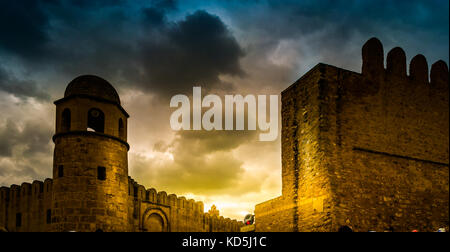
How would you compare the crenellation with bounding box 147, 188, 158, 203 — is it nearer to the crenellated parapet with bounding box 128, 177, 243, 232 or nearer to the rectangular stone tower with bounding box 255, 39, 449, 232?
the crenellated parapet with bounding box 128, 177, 243, 232

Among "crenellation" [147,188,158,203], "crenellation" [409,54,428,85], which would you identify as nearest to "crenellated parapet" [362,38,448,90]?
"crenellation" [409,54,428,85]

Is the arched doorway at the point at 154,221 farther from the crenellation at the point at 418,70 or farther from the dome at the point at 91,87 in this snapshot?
the crenellation at the point at 418,70

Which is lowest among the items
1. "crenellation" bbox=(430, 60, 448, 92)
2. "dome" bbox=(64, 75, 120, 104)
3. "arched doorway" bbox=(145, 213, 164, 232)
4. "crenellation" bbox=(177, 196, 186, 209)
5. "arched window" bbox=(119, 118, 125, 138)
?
"arched doorway" bbox=(145, 213, 164, 232)

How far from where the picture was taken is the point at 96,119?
1970cm

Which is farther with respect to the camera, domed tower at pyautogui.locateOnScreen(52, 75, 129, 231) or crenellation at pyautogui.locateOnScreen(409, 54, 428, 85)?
domed tower at pyautogui.locateOnScreen(52, 75, 129, 231)

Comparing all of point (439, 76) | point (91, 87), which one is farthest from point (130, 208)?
point (439, 76)

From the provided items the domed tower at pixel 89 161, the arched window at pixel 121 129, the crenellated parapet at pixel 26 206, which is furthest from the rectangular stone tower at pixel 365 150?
the crenellated parapet at pixel 26 206

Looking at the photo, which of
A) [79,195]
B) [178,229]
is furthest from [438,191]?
[178,229]

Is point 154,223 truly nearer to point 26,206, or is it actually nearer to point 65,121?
point 26,206

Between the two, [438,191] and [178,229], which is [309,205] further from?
[178,229]

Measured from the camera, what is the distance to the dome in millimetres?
18672

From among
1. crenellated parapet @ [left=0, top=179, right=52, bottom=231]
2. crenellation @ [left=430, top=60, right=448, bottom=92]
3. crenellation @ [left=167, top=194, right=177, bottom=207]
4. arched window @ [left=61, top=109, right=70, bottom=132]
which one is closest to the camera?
crenellation @ [left=430, top=60, right=448, bottom=92]

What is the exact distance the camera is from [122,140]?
1933 cm
